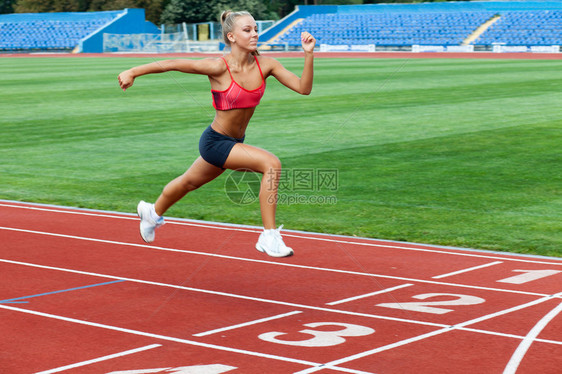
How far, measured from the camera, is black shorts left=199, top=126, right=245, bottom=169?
679 cm

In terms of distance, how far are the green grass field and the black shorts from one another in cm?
312

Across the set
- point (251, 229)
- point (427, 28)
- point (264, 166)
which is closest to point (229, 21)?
point (264, 166)

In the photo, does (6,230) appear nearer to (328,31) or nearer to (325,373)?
(325,373)

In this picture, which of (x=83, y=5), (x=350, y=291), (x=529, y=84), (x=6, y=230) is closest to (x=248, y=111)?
(x=350, y=291)

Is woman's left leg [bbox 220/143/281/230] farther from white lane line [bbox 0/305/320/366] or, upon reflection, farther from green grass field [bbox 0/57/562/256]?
green grass field [bbox 0/57/562/256]

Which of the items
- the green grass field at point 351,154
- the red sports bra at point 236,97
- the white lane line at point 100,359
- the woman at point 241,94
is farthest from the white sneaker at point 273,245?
the green grass field at point 351,154

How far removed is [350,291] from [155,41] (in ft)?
212

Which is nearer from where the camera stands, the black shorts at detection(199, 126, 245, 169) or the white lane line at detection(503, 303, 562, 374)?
the white lane line at detection(503, 303, 562, 374)

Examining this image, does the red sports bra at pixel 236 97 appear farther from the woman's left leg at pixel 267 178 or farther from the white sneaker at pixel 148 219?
the white sneaker at pixel 148 219

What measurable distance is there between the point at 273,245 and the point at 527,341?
193cm

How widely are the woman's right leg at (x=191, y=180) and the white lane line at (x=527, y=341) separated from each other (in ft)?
8.54

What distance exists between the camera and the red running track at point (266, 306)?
214 inches

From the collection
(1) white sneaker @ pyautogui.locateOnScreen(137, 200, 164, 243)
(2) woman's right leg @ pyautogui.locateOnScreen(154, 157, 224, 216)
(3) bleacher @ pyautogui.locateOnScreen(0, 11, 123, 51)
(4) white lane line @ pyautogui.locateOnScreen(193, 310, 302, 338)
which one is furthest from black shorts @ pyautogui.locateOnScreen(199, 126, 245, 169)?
(3) bleacher @ pyautogui.locateOnScreen(0, 11, 123, 51)

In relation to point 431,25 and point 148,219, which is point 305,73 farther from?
point 431,25
